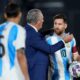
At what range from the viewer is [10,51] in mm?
8086

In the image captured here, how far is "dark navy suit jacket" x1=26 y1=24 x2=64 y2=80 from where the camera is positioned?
30.0 feet

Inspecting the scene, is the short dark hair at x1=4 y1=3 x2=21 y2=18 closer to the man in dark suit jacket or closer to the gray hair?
the man in dark suit jacket

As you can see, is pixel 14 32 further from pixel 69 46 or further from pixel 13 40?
pixel 69 46

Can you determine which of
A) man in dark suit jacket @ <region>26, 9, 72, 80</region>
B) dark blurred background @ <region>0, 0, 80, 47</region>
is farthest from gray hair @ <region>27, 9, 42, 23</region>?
dark blurred background @ <region>0, 0, 80, 47</region>

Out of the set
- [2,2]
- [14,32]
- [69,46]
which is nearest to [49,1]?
[2,2]

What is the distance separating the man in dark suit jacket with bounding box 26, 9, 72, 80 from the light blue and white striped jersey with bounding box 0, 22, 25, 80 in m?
1.02

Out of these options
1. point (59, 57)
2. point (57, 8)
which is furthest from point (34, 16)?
point (57, 8)

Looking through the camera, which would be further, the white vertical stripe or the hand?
the hand

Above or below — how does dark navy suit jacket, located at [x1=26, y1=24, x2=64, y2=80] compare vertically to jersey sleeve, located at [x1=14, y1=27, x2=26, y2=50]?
below

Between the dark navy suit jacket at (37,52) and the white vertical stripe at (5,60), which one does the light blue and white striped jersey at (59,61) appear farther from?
the white vertical stripe at (5,60)

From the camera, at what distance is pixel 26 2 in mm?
17062

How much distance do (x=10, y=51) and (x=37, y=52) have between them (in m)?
1.27

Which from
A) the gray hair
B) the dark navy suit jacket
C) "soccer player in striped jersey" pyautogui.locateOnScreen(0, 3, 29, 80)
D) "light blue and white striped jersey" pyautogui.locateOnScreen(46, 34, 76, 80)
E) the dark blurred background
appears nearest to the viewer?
"soccer player in striped jersey" pyautogui.locateOnScreen(0, 3, 29, 80)

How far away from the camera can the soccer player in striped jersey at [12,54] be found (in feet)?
26.5
